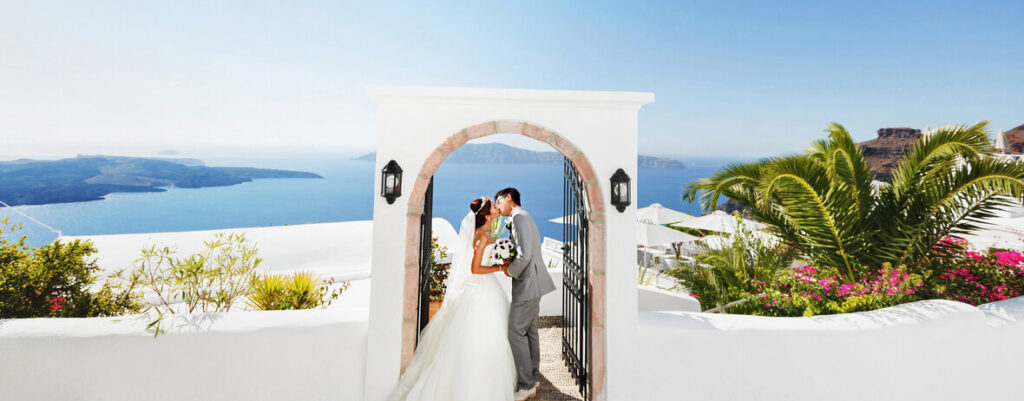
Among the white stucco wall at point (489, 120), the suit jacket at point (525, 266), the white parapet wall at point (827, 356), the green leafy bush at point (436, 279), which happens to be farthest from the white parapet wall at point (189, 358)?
the white parapet wall at point (827, 356)

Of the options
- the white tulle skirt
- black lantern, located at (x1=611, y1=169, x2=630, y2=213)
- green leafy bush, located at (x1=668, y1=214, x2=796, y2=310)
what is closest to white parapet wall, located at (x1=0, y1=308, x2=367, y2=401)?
the white tulle skirt

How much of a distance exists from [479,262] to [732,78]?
50.3 meters

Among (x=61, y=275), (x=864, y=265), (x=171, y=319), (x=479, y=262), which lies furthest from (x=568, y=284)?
(x=61, y=275)

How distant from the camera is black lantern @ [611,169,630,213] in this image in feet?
9.73

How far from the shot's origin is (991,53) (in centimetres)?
2212

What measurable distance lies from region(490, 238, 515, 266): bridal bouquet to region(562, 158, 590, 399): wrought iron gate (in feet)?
2.13

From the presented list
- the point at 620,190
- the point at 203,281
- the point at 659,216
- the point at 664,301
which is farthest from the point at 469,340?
the point at 659,216

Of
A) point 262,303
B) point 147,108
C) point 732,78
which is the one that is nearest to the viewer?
point 262,303

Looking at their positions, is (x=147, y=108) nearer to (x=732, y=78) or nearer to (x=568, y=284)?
(x=568, y=284)

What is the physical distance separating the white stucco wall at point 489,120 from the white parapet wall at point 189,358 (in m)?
0.29

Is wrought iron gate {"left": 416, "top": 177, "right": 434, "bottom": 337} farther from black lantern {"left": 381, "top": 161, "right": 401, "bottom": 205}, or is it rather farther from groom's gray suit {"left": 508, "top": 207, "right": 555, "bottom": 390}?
groom's gray suit {"left": 508, "top": 207, "right": 555, "bottom": 390}

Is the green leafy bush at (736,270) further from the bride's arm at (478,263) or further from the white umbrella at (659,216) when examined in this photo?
the white umbrella at (659,216)

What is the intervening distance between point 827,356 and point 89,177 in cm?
3955

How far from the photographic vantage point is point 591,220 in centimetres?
311
